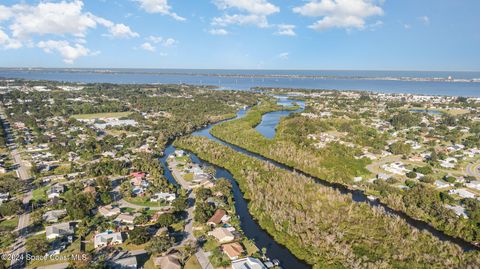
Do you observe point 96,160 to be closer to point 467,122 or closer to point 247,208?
point 247,208

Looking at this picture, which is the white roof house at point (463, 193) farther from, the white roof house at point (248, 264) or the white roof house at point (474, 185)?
the white roof house at point (248, 264)

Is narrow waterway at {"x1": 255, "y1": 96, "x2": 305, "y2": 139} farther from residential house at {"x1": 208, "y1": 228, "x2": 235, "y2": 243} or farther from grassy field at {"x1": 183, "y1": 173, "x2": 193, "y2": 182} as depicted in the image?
residential house at {"x1": 208, "y1": 228, "x2": 235, "y2": 243}

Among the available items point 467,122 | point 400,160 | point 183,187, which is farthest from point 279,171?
point 467,122

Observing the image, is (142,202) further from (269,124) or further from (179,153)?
(269,124)

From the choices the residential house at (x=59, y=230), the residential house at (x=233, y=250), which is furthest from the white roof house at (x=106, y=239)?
the residential house at (x=233, y=250)

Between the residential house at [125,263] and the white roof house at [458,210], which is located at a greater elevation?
the white roof house at [458,210]

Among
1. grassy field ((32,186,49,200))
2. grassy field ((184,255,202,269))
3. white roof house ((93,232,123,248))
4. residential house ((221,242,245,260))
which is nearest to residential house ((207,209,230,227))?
residential house ((221,242,245,260))

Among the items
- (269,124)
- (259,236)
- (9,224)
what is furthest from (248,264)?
(269,124)
